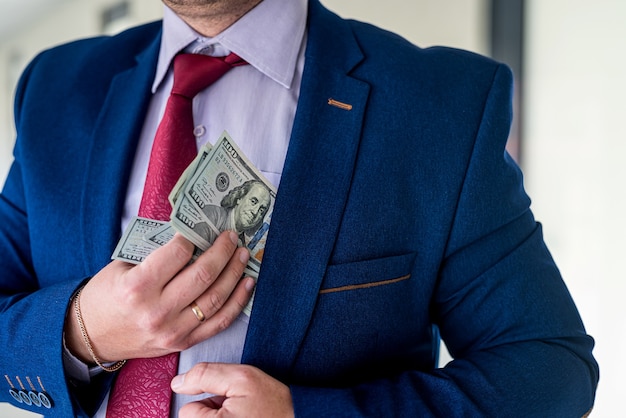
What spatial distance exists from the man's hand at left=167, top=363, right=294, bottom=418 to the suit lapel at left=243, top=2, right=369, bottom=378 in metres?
0.08

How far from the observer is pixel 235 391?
1.05 m

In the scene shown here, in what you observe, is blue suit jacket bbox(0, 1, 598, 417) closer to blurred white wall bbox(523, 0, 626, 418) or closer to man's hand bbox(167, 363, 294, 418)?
man's hand bbox(167, 363, 294, 418)

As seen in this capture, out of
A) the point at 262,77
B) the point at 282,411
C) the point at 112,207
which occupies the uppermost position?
Result: the point at 262,77

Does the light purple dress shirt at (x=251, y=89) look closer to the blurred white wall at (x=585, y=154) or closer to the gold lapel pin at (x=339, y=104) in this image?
the gold lapel pin at (x=339, y=104)

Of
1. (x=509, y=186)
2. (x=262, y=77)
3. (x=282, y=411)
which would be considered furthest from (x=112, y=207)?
(x=509, y=186)

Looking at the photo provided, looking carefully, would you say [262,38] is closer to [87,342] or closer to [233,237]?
[233,237]

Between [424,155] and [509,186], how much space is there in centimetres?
18

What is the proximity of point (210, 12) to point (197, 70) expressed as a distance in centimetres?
13

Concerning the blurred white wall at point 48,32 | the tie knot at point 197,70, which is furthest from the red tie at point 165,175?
the blurred white wall at point 48,32

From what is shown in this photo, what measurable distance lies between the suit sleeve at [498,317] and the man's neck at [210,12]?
0.56m

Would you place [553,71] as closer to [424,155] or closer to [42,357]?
[424,155]

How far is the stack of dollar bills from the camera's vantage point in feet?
3.44

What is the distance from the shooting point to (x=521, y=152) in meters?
3.12

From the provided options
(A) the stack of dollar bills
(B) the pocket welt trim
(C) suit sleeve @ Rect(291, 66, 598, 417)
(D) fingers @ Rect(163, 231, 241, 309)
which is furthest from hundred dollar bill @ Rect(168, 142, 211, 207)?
(C) suit sleeve @ Rect(291, 66, 598, 417)
